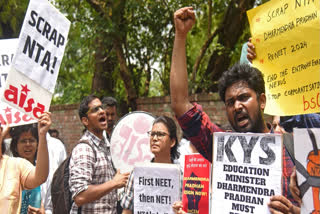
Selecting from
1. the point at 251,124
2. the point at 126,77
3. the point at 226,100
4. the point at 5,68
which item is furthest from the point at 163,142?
the point at 126,77

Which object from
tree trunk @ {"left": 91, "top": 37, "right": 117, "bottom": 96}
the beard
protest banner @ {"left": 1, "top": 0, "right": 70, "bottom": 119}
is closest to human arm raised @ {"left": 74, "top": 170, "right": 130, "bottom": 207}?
protest banner @ {"left": 1, "top": 0, "right": 70, "bottom": 119}

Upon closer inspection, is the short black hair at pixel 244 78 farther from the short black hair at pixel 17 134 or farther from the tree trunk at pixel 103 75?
the tree trunk at pixel 103 75

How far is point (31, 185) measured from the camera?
294 centimetres

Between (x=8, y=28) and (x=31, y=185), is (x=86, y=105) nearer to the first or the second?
(x=31, y=185)

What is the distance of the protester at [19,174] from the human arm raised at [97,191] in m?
0.47

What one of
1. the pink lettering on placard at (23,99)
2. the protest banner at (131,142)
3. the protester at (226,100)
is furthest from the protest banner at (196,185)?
the protest banner at (131,142)

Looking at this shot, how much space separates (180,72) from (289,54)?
0.63m

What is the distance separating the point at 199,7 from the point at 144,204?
5321 mm

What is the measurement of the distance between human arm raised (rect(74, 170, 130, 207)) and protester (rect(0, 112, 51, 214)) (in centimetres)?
47

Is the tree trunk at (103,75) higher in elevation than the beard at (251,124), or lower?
higher

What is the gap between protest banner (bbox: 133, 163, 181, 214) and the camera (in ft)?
8.87

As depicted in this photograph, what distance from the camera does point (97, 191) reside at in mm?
3309

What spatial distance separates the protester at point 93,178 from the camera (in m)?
3.32

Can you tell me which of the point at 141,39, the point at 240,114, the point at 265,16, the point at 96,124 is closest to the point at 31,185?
the point at 96,124
